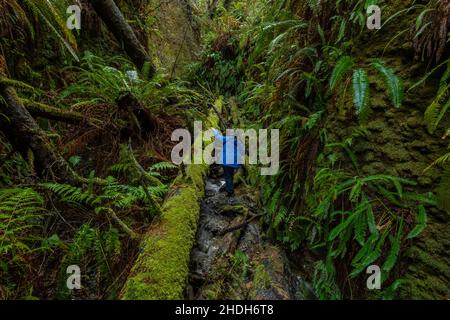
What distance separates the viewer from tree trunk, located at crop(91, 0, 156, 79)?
492 cm

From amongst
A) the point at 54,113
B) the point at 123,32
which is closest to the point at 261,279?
the point at 54,113

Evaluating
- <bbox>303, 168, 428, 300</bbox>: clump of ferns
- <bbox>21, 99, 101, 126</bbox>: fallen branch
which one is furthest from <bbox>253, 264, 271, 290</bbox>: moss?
<bbox>21, 99, 101, 126</bbox>: fallen branch

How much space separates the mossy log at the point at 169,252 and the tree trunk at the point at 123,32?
9.88 feet

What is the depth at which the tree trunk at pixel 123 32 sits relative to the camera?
4.92 metres

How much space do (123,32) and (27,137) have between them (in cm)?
303

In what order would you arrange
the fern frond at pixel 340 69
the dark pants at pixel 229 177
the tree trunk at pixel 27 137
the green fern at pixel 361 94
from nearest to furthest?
1. the green fern at pixel 361 94
2. the fern frond at pixel 340 69
3. the tree trunk at pixel 27 137
4. the dark pants at pixel 229 177

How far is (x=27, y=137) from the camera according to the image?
2988 mm

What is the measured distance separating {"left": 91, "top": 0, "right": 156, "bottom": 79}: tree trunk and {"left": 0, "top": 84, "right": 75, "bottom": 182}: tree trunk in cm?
261

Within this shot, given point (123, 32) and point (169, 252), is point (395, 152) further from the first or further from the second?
point (123, 32)

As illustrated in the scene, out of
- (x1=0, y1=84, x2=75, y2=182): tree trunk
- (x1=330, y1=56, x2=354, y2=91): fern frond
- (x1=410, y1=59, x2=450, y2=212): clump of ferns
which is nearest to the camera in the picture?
(x1=410, y1=59, x2=450, y2=212): clump of ferns

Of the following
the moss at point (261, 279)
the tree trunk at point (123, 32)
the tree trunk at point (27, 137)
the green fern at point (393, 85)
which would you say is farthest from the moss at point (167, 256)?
the tree trunk at point (123, 32)

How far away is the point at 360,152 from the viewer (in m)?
2.54

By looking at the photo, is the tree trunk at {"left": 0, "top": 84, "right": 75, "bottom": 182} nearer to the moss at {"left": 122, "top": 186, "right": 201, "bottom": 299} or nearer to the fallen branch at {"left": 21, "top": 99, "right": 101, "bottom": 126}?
the fallen branch at {"left": 21, "top": 99, "right": 101, "bottom": 126}

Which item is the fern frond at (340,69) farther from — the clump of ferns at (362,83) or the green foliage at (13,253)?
the green foliage at (13,253)
